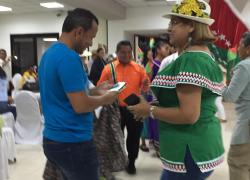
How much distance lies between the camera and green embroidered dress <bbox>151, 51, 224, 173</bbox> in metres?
1.48

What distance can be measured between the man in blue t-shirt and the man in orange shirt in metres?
2.01

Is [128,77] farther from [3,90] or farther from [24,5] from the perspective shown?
[24,5]

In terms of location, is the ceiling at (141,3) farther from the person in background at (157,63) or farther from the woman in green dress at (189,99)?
the woman in green dress at (189,99)

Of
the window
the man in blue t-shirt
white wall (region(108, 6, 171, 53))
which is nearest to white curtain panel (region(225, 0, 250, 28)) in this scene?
the man in blue t-shirt

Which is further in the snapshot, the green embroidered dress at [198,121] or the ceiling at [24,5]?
the ceiling at [24,5]

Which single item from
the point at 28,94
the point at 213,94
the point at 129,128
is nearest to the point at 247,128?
the point at 213,94

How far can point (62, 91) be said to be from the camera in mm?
1694

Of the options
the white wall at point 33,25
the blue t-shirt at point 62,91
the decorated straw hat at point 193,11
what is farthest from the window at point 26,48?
the decorated straw hat at point 193,11

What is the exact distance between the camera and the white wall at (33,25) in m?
11.2

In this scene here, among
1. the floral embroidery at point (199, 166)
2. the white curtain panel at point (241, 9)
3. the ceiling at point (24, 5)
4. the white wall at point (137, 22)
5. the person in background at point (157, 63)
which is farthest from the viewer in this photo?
the white wall at point (137, 22)

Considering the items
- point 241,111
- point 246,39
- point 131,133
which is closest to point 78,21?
point 246,39

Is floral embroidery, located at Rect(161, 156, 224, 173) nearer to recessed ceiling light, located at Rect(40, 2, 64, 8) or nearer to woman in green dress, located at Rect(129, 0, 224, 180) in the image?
woman in green dress, located at Rect(129, 0, 224, 180)

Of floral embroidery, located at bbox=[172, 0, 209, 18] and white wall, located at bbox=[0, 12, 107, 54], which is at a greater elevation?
white wall, located at bbox=[0, 12, 107, 54]

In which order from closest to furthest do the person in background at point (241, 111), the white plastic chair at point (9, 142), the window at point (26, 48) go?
the person in background at point (241, 111)
the white plastic chair at point (9, 142)
the window at point (26, 48)
